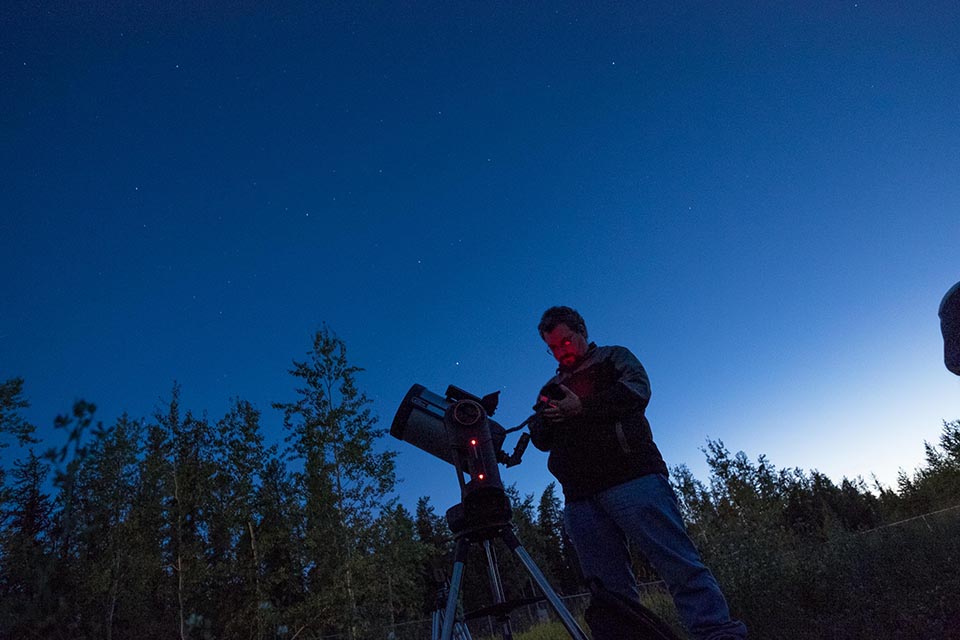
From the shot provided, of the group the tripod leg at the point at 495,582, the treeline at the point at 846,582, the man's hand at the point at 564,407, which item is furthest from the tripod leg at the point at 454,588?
the treeline at the point at 846,582

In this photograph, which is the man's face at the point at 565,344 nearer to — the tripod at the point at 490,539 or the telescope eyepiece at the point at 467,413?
the telescope eyepiece at the point at 467,413

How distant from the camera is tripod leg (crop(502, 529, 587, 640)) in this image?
1.87m

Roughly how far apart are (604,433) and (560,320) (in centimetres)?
82

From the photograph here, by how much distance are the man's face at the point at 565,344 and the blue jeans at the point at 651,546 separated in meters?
0.88

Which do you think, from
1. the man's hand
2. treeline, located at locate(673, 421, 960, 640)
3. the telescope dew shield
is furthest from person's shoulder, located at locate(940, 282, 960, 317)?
treeline, located at locate(673, 421, 960, 640)

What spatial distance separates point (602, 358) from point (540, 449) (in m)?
0.71

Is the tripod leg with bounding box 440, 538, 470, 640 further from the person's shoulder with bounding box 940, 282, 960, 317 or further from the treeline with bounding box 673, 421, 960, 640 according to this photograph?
the treeline with bounding box 673, 421, 960, 640

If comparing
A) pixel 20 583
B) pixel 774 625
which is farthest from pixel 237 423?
pixel 774 625

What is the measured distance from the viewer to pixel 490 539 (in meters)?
2.33

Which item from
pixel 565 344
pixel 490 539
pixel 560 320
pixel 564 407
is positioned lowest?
pixel 490 539

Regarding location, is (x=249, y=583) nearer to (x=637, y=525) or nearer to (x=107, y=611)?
(x=107, y=611)

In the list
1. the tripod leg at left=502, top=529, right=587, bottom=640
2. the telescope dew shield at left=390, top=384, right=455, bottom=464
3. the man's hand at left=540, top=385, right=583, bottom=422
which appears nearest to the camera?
the tripod leg at left=502, top=529, right=587, bottom=640

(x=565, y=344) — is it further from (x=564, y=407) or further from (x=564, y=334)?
(x=564, y=407)

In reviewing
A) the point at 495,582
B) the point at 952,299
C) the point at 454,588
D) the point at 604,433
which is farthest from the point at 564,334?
the point at 952,299
